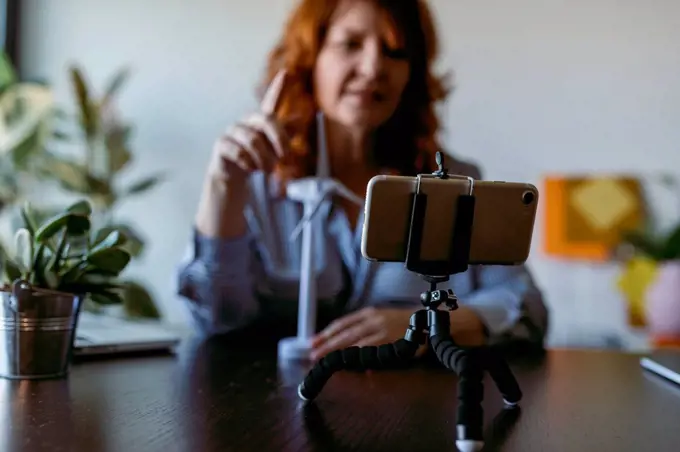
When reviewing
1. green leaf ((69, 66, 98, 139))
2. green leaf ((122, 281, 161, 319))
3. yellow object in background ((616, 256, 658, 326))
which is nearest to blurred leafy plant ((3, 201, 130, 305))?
green leaf ((122, 281, 161, 319))

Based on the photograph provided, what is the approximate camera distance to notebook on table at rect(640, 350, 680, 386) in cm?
80

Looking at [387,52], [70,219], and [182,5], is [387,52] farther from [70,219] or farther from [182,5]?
[182,5]

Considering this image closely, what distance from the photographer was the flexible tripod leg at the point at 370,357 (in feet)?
1.83

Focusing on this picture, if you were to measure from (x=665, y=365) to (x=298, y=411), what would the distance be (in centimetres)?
49

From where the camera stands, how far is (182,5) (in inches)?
91.4

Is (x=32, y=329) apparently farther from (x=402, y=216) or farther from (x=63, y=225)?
(x=402, y=216)

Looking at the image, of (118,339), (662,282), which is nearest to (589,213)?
(662,282)

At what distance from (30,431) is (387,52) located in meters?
0.92

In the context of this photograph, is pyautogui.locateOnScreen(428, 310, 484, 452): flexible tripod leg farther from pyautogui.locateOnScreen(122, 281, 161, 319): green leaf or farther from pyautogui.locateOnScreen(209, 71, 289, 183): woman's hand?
pyautogui.locateOnScreen(122, 281, 161, 319): green leaf

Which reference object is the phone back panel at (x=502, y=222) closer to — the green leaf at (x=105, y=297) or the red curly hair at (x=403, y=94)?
the green leaf at (x=105, y=297)

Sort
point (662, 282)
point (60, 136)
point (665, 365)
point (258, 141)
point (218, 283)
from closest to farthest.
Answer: point (665, 365), point (258, 141), point (218, 283), point (662, 282), point (60, 136)

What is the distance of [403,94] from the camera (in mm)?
1350

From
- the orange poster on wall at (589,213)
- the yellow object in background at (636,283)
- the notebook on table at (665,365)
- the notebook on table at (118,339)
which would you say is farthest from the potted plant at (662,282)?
the notebook on table at (118,339)

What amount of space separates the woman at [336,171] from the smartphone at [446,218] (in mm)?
400
